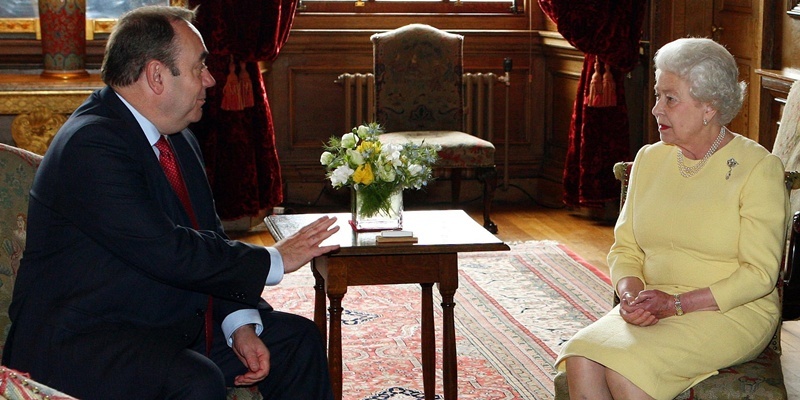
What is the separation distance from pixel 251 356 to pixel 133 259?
381mm

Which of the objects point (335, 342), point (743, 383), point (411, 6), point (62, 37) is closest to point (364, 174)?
point (335, 342)

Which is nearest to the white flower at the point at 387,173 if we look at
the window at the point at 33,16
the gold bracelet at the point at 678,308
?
the gold bracelet at the point at 678,308

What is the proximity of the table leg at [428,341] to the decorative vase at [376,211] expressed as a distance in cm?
24

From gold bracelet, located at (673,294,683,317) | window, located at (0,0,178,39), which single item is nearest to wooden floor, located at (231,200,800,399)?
window, located at (0,0,178,39)

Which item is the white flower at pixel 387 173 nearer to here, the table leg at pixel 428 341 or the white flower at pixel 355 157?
the white flower at pixel 355 157

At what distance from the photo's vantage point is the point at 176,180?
2586mm

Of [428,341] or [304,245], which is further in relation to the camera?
[428,341]

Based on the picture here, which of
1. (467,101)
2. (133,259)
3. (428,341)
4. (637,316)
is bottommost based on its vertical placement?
(428,341)

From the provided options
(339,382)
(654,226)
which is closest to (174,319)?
(339,382)

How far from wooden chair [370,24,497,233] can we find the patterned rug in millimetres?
983

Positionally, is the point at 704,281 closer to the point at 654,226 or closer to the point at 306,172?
the point at 654,226

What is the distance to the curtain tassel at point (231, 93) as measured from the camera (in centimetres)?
586

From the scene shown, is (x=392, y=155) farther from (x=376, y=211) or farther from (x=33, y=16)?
(x=33, y=16)

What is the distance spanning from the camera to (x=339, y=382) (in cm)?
330
